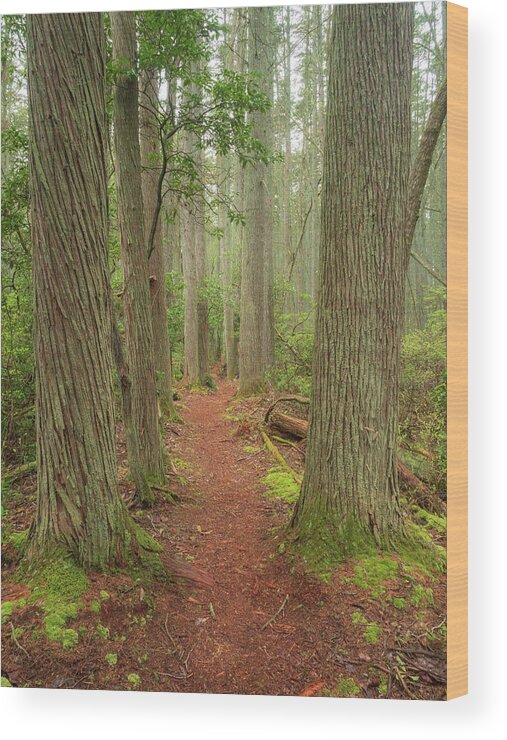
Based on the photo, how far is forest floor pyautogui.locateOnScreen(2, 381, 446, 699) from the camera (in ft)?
6.64

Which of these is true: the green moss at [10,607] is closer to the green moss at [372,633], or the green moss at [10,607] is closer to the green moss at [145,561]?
the green moss at [145,561]

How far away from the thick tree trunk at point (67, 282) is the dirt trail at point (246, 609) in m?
0.63

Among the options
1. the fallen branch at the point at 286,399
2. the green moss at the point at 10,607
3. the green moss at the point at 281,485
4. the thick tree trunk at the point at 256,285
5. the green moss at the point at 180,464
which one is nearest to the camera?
the green moss at the point at 10,607

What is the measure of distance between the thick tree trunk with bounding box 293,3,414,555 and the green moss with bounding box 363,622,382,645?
35 cm

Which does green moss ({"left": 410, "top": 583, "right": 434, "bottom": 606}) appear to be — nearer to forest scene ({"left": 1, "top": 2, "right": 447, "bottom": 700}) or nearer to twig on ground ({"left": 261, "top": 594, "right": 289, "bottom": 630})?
forest scene ({"left": 1, "top": 2, "right": 447, "bottom": 700})

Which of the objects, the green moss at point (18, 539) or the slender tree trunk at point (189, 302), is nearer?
the green moss at point (18, 539)

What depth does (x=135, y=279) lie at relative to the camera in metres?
3.46

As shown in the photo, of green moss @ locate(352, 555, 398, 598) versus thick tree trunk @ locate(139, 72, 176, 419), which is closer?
green moss @ locate(352, 555, 398, 598)

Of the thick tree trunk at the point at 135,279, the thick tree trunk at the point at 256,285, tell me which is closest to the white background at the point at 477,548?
the thick tree trunk at the point at 135,279

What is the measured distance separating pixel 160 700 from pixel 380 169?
9.57 feet

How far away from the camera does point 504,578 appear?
2.28 meters

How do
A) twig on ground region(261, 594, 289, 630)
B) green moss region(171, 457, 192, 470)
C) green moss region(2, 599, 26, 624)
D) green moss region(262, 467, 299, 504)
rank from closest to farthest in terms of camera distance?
1. green moss region(2, 599, 26, 624)
2. twig on ground region(261, 594, 289, 630)
3. green moss region(262, 467, 299, 504)
4. green moss region(171, 457, 192, 470)

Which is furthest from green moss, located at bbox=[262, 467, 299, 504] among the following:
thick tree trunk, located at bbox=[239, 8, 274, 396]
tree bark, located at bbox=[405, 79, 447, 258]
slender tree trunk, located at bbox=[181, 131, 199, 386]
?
slender tree trunk, located at bbox=[181, 131, 199, 386]

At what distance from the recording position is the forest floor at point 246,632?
6.64ft
